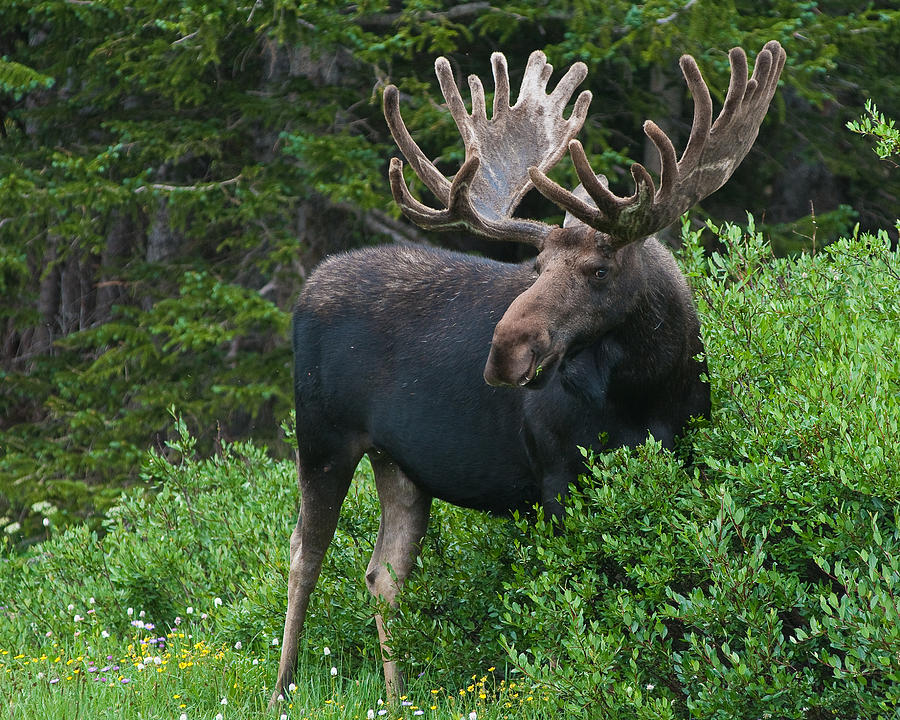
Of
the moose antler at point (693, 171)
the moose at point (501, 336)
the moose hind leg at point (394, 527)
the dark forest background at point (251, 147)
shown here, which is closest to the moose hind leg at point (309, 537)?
the moose at point (501, 336)

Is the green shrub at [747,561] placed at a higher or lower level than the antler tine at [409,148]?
lower

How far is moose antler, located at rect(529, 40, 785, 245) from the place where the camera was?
4809 millimetres

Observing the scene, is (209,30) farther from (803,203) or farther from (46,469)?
(803,203)

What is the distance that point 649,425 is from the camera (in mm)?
5242

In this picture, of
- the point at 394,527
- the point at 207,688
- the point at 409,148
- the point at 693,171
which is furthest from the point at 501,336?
the point at 207,688

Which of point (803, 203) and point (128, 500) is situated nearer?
point (128, 500)

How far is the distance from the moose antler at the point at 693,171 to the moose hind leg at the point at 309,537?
194cm

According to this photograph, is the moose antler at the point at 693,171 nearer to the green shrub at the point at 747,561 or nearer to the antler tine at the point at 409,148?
the green shrub at the point at 747,561

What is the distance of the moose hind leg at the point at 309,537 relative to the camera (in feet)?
19.9

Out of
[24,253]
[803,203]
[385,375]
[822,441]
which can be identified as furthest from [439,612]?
[803,203]

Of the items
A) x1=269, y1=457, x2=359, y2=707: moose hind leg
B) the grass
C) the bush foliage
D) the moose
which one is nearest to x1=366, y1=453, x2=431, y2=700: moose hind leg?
the moose

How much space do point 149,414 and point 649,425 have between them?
22.8 feet

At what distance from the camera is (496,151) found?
6328mm

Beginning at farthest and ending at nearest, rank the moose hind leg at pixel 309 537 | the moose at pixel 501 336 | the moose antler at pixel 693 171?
the moose hind leg at pixel 309 537 < the moose at pixel 501 336 < the moose antler at pixel 693 171
